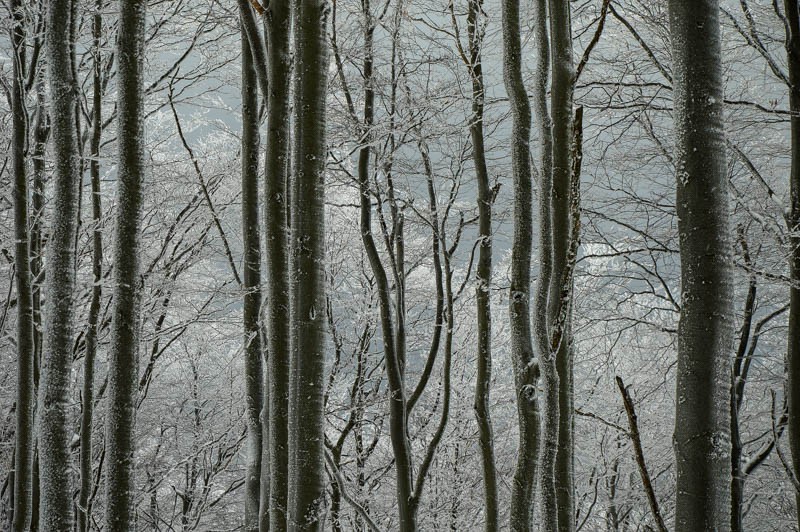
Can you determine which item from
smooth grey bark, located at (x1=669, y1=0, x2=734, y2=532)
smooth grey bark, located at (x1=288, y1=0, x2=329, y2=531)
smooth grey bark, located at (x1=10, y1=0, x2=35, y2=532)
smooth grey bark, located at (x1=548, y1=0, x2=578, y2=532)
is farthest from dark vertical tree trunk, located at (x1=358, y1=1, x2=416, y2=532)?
smooth grey bark, located at (x1=669, y1=0, x2=734, y2=532)

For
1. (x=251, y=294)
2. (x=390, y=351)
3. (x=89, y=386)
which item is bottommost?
(x=89, y=386)

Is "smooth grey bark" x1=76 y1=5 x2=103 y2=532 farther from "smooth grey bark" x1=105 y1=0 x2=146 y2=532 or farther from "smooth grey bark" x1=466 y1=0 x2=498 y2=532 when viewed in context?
"smooth grey bark" x1=466 y1=0 x2=498 y2=532

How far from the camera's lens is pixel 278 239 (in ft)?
8.81

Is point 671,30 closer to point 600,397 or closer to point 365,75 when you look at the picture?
point 365,75

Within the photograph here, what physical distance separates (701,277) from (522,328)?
4.46ft

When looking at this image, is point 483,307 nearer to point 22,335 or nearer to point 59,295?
point 59,295

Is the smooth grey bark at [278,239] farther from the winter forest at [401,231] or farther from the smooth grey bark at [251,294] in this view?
the smooth grey bark at [251,294]

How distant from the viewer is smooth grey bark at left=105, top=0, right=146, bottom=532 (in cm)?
252

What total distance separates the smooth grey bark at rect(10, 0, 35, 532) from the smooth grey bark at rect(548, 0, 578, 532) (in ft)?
10.8

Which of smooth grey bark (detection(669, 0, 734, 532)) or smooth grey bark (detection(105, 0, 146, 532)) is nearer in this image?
smooth grey bark (detection(669, 0, 734, 532))

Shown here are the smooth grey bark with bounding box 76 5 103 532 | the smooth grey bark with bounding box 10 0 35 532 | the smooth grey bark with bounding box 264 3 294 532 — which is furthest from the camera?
the smooth grey bark with bounding box 76 5 103 532

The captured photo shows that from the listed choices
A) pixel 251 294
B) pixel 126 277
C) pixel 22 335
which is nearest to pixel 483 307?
pixel 251 294

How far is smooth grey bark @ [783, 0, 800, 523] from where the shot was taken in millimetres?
4270

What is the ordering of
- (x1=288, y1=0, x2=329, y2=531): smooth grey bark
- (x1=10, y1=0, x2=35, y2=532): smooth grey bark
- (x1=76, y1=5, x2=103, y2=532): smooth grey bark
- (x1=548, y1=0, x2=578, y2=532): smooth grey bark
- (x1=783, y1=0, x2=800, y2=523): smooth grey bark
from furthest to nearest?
(x1=76, y1=5, x2=103, y2=532): smooth grey bark
(x1=783, y1=0, x2=800, y2=523): smooth grey bark
(x1=10, y1=0, x2=35, y2=532): smooth grey bark
(x1=548, y1=0, x2=578, y2=532): smooth grey bark
(x1=288, y1=0, x2=329, y2=531): smooth grey bark
